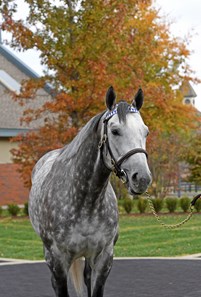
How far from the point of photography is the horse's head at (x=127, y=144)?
507cm

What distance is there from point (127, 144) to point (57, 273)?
1.66 meters

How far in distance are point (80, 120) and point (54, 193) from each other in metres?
14.4

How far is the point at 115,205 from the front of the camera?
626 centimetres

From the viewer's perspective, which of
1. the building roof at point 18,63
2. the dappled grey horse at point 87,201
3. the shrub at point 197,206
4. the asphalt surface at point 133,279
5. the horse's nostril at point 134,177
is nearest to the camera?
the horse's nostril at point 134,177

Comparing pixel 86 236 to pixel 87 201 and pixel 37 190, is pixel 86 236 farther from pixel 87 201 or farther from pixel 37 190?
pixel 37 190

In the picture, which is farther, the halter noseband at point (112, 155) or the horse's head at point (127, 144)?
the halter noseband at point (112, 155)

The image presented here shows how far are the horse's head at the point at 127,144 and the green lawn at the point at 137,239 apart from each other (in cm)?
781

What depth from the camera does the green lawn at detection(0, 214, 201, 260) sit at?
1347 centimetres

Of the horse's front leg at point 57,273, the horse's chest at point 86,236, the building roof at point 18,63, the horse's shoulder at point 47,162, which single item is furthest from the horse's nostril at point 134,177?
the building roof at point 18,63

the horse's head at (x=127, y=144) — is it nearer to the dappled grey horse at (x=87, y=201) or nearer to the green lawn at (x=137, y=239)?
the dappled grey horse at (x=87, y=201)

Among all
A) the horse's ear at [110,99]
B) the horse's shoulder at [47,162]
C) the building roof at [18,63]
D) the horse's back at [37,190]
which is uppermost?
the building roof at [18,63]

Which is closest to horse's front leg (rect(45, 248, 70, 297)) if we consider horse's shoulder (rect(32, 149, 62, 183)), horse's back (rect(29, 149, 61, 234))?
horse's back (rect(29, 149, 61, 234))

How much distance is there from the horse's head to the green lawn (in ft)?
25.6

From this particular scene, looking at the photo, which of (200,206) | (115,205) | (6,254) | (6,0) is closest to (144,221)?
(200,206)
